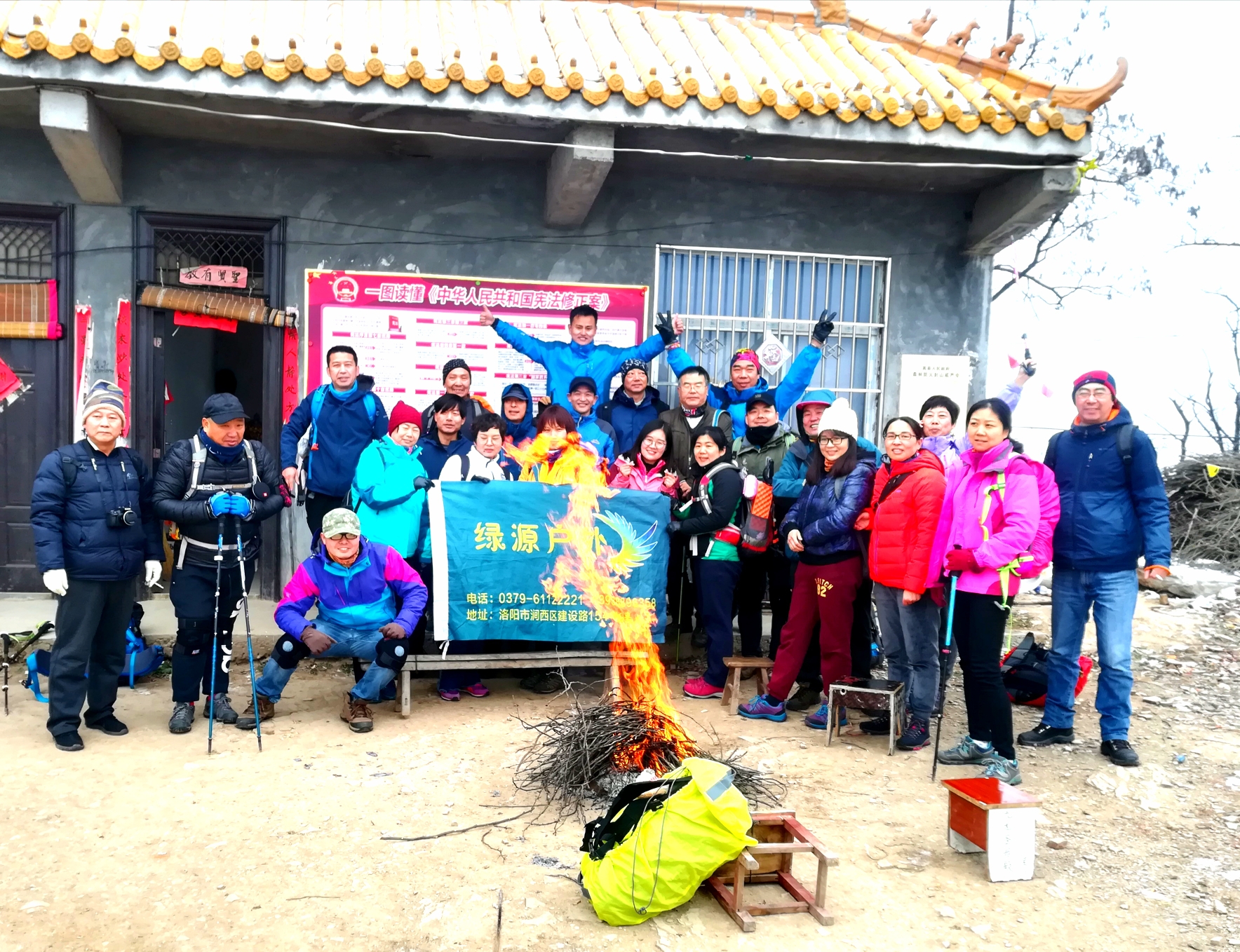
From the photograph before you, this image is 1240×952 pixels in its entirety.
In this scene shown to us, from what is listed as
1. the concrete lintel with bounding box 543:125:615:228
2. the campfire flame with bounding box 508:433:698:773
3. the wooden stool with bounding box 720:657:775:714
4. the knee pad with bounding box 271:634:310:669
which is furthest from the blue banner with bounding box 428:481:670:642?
the concrete lintel with bounding box 543:125:615:228

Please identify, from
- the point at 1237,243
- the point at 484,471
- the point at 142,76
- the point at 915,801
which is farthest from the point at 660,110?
the point at 1237,243

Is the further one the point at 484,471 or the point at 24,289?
the point at 24,289

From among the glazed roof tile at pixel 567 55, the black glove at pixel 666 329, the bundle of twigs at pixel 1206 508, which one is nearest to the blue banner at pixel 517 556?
the black glove at pixel 666 329

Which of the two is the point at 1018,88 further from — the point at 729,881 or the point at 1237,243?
the point at 1237,243

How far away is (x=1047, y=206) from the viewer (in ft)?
24.7

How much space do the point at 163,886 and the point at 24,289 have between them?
5803mm

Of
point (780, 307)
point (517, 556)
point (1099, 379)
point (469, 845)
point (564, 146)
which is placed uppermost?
point (564, 146)

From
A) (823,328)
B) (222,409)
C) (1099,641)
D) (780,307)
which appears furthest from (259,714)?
(780,307)

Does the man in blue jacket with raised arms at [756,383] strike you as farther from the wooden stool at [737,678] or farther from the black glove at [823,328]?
the wooden stool at [737,678]

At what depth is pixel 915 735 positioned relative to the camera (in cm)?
554

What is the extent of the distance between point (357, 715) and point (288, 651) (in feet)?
1.83

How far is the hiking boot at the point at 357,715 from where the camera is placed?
5.57m

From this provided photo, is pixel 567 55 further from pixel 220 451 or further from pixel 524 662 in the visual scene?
pixel 524 662

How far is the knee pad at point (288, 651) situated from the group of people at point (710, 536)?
0.04ft
